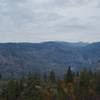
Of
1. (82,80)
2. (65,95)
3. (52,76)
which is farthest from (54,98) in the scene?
(52,76)

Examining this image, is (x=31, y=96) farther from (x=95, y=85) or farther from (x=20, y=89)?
(x=95, y=85)

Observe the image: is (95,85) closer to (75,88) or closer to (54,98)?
(75,88)

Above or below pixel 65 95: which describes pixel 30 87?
above

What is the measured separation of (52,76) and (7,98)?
36.8 m

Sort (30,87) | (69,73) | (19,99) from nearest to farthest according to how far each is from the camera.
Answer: (30,87)
(19,99)
(69,73)

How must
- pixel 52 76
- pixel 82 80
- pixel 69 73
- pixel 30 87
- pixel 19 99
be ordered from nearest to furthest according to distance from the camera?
pixel 30 87 < pixel 19 99 < pixel 82 80 < pixel 69 73 < pixel 52 76

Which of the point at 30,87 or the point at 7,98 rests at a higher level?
the point at 30,87

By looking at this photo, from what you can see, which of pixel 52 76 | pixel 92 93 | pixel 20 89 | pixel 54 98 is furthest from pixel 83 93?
pixel 52 76

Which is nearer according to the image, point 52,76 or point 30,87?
point 30,87

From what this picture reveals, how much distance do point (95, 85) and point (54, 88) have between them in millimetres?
13719

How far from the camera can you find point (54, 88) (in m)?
99.4

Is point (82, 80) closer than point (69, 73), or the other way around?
point (82, 80)

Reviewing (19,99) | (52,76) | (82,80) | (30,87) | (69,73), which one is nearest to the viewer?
(30,87)

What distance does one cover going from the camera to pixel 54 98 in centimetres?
9381
